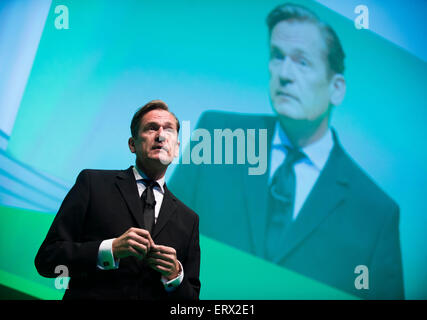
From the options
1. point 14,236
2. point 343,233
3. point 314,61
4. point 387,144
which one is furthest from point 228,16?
point 14,236

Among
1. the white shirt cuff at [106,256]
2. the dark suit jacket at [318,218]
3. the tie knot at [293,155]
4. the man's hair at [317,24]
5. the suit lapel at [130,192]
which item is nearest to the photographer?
the white shirt cuff at [106,256]

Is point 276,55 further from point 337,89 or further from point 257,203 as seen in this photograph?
point 257,203

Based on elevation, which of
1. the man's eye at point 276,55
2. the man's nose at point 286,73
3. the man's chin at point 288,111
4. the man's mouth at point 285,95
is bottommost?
the man's chin at point 288,111

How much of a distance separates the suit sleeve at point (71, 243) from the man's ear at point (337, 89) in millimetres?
1896

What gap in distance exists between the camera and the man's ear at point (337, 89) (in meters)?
2.83

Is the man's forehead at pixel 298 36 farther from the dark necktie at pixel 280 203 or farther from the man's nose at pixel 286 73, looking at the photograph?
the dark necktie at pixel 280 203

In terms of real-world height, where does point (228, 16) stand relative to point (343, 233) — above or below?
above

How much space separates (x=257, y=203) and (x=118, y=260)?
4.88 feet

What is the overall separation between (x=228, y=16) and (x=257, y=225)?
1459mm

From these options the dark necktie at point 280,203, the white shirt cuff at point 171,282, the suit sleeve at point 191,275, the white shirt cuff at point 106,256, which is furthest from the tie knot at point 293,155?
the white shirt cuff at point 106,256

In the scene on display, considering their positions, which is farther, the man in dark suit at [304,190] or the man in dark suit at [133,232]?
the man in dark suit at [304,190]
